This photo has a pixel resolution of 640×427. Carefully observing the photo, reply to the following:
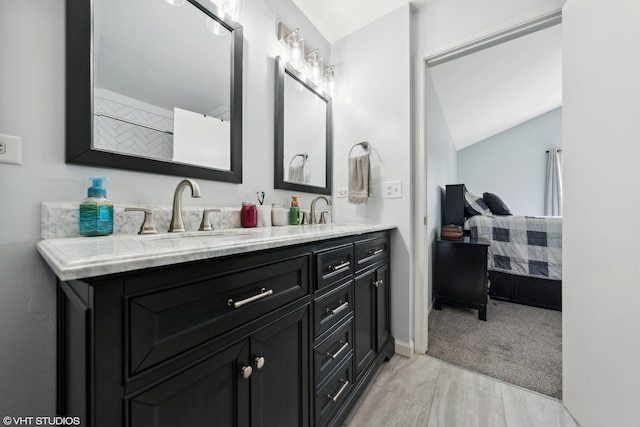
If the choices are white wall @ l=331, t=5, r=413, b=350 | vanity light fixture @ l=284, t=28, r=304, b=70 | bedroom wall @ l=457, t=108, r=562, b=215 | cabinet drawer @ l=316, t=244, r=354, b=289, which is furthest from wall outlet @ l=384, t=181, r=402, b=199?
bedroom wall @ l=457, t=108, r=562, b=215

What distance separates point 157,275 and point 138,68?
0.96 meters

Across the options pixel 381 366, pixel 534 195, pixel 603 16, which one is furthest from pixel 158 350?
pixel 534 195

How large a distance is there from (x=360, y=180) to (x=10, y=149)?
1584mm

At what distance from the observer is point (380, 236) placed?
148 centimetres

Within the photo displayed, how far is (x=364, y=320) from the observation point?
4.18ft

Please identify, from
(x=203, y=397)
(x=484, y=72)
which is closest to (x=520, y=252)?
(x=484, y=72)

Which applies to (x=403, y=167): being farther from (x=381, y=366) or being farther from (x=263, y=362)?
(x=263, y=362)

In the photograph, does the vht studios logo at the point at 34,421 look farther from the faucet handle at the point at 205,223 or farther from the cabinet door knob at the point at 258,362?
the faucet handle at the point at 205,223

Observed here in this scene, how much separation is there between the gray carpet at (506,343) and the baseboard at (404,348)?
5.7 inches

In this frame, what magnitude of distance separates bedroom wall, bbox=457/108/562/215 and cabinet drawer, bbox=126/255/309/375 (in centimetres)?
637

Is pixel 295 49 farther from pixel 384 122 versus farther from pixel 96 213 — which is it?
pixel 96 213

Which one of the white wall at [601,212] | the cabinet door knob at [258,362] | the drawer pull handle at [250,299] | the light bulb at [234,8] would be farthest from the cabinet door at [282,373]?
the light bulb at [234,8]

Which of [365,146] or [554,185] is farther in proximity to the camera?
[554,185]

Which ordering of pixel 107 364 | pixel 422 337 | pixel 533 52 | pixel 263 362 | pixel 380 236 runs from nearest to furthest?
pixel 107 364, pixel 263 362, pixel 380 236, pixel 422 337, pixel 533 52
